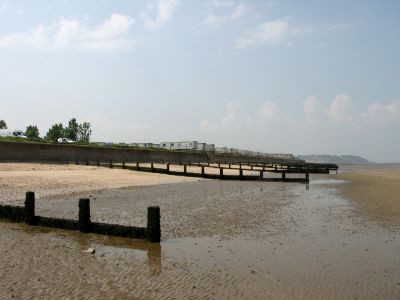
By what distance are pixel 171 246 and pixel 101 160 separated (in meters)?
40.8

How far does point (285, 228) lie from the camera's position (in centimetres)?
1363

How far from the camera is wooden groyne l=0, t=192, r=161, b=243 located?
1080cm

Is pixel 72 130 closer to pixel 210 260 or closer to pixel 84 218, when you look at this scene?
pixel 84 218

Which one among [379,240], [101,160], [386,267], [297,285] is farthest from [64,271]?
[101,160]

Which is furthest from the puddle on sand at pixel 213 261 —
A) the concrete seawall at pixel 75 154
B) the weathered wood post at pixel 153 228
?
the concrete seawall at pixel 75 154

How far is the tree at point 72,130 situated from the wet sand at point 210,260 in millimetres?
83114

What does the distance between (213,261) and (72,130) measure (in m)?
94.0

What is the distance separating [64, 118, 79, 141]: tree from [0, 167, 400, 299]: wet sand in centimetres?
8311

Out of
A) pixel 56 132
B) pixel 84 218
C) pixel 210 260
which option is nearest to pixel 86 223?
pixel 84 218

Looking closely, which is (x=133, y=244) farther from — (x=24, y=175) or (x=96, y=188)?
(x=24, y=175)

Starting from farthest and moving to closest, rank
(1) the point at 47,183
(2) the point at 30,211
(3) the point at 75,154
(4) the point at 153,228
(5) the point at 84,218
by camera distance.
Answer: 1. (3) the point at 75,154
2. (1) the point at 47,183
3. (2) the point at 30,211
4. (5) the point at 84,218
5. (4) the point at 153,228

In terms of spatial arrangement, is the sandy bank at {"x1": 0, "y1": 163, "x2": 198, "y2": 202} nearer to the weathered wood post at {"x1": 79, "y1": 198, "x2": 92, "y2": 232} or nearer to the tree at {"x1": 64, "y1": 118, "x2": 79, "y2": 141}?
the weathered wood post at {"x1": 79, "y1": 198, "x2": 92, "y2": 232}

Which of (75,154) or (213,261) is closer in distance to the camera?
(213,261)

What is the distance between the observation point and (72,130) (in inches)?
3868
